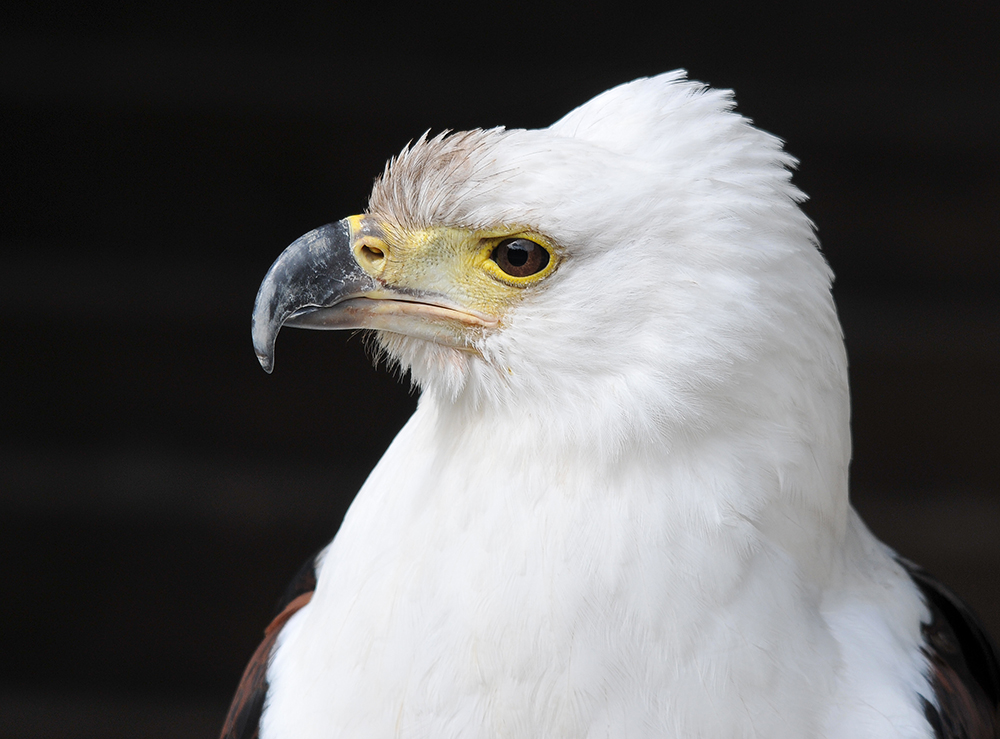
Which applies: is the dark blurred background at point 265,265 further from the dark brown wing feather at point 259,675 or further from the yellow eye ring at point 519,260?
the yellow eye ring at point 519,260

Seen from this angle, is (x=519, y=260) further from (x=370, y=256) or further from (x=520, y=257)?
(x=370, y=256)

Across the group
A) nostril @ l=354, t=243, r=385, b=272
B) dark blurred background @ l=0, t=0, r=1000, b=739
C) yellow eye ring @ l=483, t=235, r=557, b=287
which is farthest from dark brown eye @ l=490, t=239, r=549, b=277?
dark blurred background @ l=0, t=0, r=1000, b=739

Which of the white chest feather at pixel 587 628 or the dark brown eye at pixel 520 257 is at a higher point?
the dark brown eye at pixel 520 257

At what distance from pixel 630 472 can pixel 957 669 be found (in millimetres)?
780

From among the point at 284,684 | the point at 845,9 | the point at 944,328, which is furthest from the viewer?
the point at 944,328

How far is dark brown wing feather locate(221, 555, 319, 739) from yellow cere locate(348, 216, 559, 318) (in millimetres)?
676

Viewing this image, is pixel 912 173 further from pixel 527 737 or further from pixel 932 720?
pixel 527 737

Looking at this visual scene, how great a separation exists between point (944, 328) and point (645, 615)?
2.85 m

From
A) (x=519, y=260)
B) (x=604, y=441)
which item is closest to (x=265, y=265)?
(x=519, y=260)

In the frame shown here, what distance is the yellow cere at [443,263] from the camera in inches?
53.1

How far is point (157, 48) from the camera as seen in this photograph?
3.49m

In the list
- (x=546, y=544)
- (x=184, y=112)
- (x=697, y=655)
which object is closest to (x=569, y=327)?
(x=546, y=544)

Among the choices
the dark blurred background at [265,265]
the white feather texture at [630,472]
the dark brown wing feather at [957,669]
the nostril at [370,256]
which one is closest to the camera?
the white feather texture at [630,472]

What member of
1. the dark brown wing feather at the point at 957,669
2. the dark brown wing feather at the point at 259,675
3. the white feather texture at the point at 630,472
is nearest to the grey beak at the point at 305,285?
the white feather texture at the point at 630,472
